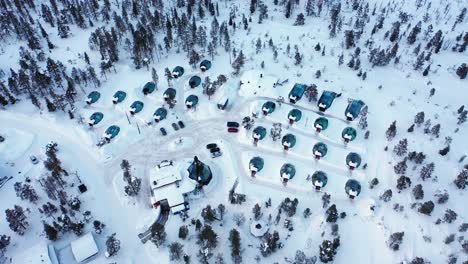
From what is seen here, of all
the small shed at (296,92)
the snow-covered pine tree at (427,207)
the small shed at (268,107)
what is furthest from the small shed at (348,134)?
the snow-covered pine tree at (427,207)

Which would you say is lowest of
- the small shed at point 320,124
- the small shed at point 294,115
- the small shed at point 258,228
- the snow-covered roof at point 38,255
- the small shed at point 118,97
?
the snow-covered roof at point 38,255

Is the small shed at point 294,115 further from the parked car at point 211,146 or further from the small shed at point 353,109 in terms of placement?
the parked car at point 211,146

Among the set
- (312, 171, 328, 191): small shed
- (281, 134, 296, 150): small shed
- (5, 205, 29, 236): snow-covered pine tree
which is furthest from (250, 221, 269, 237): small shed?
(5, 205, 29, 236): snow-covered pine tree

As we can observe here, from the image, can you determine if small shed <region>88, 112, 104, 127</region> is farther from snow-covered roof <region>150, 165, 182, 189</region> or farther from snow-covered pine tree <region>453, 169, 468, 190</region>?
snow-covered pine tree <region>453, 169, 468, 190</region>

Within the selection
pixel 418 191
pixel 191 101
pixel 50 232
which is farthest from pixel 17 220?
pixel 418 191

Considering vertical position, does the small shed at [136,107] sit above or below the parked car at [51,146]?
above

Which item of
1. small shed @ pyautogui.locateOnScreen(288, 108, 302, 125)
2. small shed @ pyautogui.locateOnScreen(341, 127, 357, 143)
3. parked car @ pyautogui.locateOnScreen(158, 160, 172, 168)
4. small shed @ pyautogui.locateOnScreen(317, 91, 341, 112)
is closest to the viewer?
parked car @ pyautogui.locateOnScreen(158, 160, 172, 168)
